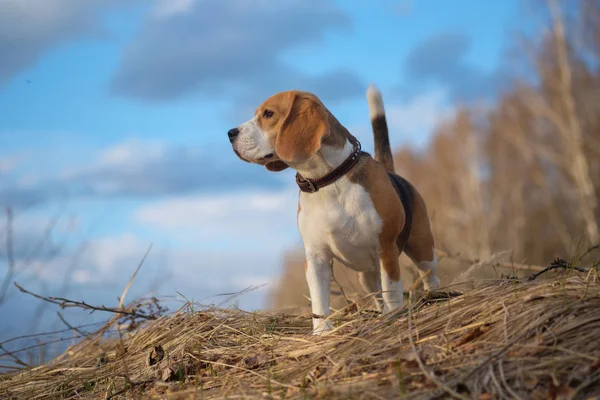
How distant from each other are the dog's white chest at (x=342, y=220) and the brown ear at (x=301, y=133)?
347 millimetres

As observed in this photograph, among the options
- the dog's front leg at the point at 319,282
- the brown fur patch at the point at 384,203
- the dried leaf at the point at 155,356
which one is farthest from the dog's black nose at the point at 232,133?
the dried leaf at the point at 155,356

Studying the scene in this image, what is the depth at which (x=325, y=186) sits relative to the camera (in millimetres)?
4840

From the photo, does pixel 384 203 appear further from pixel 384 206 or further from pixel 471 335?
pixel 471 335

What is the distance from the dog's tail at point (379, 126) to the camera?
6137mm

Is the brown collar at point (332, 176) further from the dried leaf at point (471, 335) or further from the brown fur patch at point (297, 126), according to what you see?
the dried leaf at point (471, 335)

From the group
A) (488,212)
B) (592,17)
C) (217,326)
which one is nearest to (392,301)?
(217,326)

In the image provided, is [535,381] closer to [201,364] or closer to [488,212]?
[201,364]

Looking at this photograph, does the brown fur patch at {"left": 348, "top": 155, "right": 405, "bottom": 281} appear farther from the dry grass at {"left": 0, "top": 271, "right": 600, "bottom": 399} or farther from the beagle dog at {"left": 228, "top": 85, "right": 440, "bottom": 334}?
the dry grass at {"left": 0, "top": 271, "right": 600, "bottom": 399}

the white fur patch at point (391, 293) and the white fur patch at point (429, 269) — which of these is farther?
the white fur patch at point (429, 269)

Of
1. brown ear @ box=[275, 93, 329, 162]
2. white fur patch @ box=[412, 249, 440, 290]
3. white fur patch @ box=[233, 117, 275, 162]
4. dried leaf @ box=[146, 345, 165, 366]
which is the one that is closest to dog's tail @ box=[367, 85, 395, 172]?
white fur patch @ box=[412, 249, 440, 290]

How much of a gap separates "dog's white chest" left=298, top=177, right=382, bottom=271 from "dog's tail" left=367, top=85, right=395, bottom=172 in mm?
1448

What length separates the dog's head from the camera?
471 centimetres

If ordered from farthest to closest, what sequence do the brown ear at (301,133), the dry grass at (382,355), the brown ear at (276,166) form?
1. the brown ear at (276,166)
2. the brown ear at (301,133)
3. the dry grass at (382,355)

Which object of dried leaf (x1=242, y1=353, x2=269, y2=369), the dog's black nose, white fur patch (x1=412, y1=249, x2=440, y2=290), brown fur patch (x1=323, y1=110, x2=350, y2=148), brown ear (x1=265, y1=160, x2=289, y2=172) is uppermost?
the dog's black nose
